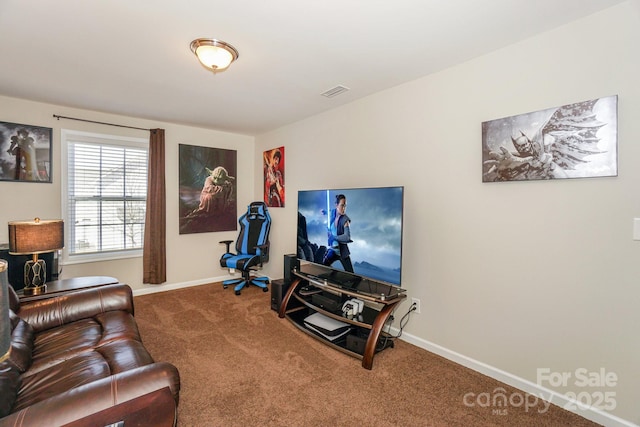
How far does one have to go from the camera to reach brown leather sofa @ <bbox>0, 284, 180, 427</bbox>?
1047mm

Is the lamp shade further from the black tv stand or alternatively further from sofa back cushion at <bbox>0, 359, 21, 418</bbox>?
the black tv stand

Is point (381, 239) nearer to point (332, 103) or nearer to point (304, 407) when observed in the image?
point (304, 407)

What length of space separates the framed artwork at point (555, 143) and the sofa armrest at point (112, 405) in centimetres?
238

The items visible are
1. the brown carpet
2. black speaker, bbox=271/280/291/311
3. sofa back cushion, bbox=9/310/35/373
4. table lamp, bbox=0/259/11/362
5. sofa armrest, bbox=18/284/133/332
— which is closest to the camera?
table lamp, bbox=0/259/11/362

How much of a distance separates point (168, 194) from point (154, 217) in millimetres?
416

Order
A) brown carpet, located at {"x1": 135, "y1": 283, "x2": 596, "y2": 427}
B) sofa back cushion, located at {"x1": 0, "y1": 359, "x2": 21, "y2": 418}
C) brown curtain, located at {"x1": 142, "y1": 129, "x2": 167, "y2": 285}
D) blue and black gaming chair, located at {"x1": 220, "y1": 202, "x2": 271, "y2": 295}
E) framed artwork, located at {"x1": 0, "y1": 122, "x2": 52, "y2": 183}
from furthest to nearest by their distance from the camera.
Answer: blue and black gaming chair, located at {"x1": 220, "y1": 202, "x2": 271, "y2": 295}
brown curtain, located at {"x1": 142, "y1": 129, "x2": 167, "y2": 285}
framed artwork, located at {"x1": 0, "y1": 122, "x2": 52, "y2": 183}
brown carpet, located at {"x1": 135, "y1": 283, "x2": 596, "y2": 427}
sofa back cushion, located at {"x1": 0, "y1": 359, "x2": 21, "y2": 418}

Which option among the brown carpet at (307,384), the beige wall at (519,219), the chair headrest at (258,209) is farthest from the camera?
the chair headrest at (258,209)

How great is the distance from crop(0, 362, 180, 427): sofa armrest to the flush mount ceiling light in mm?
1993

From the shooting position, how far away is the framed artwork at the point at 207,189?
444cm

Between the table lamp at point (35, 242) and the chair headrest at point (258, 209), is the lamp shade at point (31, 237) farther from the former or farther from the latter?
the chair headrest at point (258, 209)

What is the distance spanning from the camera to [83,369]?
1.51 meters

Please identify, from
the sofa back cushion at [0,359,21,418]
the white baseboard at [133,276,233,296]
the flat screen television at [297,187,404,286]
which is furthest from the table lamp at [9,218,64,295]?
the flat screen television at [297,187,404,286]

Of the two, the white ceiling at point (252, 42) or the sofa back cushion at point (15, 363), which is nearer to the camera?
the sofa back cushion at point (15, 363)

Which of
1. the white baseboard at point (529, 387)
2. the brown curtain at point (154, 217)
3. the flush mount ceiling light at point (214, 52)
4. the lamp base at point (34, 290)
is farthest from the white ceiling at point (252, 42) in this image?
the white baseboard at point (529, 387)
